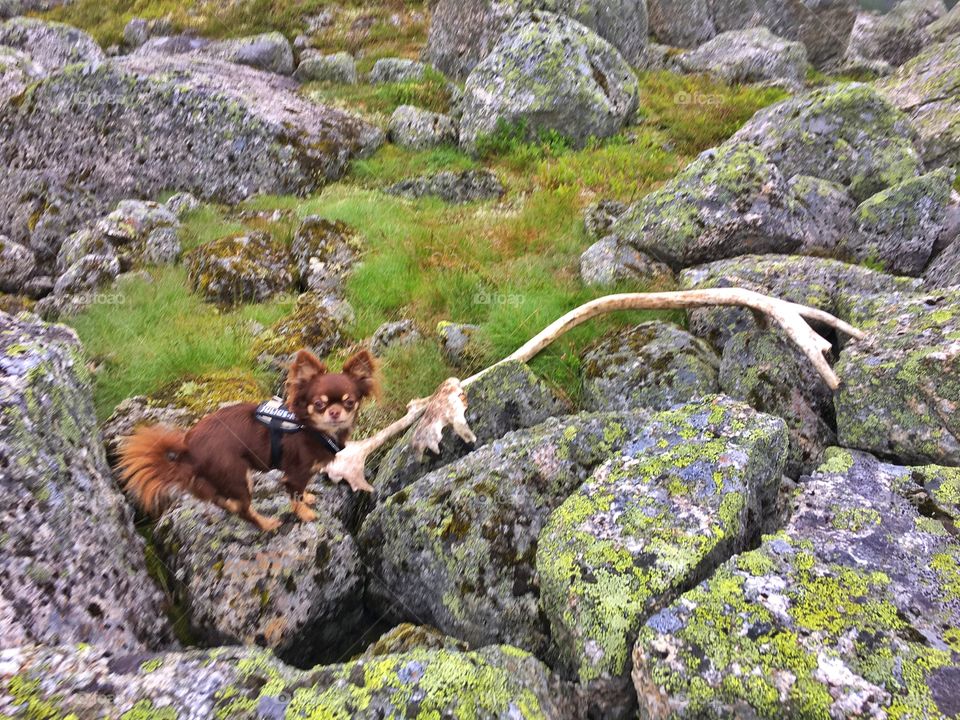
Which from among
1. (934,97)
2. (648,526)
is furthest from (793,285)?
(934,97)

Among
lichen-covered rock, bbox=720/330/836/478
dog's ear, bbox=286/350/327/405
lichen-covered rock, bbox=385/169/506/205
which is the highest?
lichen-covered rock, bbox=385/169/506/205

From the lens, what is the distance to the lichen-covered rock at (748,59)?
70.3ft

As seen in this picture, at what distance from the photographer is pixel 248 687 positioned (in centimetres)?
271

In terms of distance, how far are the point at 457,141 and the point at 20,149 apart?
35.4 feet

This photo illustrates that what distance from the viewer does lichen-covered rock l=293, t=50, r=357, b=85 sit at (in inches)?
870

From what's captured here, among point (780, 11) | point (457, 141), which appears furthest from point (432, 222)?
point (780, 11)

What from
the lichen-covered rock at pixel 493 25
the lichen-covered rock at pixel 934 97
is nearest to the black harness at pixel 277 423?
the lichen-covered rock at pixel 934 97

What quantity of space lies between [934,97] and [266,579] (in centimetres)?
1611

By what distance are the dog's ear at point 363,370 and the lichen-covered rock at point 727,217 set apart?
5.06 m

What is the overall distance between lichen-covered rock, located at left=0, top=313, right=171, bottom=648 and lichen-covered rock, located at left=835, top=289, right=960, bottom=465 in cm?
560

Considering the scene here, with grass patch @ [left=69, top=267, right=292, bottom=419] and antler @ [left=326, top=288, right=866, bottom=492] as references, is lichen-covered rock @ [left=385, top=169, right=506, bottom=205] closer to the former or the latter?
grass patch @ [left=69, top=267, right=292, bottom=419]

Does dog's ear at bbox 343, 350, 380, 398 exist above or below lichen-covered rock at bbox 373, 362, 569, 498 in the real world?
above

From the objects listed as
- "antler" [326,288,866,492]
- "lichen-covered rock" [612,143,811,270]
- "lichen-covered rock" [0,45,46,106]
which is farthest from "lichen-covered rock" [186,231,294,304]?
"lichen-covered rock" [0,45,46,106]

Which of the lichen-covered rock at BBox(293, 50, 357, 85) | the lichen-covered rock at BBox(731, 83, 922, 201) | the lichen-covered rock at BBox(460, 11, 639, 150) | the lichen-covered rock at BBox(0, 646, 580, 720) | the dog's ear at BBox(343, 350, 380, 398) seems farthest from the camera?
the lichen-covered rock at BBox(293, 50, 357, 85)
